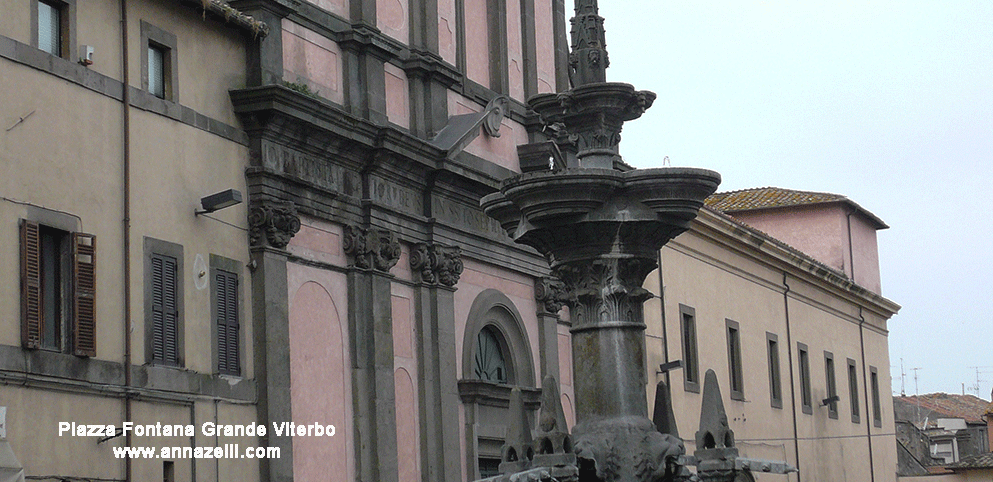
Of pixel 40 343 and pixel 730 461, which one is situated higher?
pixel 40 343

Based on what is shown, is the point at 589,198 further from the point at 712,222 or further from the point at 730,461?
the point at 712,222

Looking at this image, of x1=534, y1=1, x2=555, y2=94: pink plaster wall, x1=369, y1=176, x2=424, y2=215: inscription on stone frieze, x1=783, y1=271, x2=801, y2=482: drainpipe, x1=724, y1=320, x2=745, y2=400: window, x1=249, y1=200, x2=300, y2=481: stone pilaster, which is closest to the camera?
x1=249, y1=200, x2=300, y2=481: stone pilaster

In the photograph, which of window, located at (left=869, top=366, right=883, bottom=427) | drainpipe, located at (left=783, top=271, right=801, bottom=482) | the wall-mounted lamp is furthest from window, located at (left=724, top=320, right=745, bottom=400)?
the wall-mounted lamp

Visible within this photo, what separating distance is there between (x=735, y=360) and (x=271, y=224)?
60.1ft

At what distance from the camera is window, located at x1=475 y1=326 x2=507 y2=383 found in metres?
24.5

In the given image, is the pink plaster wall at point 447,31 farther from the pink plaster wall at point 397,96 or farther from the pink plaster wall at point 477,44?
the pink plaster wall at point 397,96

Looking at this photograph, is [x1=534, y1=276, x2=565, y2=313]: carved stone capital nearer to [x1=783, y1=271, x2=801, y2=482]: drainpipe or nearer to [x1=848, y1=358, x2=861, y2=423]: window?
[x1=783, y1=271, x2=801, y2=482]: drainpipe

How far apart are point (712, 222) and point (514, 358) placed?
10054mm

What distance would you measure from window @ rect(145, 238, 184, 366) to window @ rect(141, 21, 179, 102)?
1.76m

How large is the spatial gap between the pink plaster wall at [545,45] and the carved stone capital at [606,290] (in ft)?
45.6

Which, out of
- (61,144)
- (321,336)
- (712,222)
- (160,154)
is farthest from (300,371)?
(712,222)

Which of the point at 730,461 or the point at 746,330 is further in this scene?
the point at 746,330

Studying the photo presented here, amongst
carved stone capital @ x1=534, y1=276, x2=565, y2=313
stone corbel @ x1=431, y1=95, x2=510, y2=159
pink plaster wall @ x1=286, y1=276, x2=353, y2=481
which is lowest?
pink plaster wall @ x1=286, y1=276, x2=353, y2=481

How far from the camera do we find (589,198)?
43.2 ft
